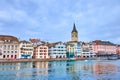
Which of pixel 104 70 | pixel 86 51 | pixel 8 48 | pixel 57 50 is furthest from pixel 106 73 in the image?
pixel 86 51

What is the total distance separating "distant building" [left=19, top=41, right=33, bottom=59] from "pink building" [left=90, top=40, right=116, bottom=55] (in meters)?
48.0

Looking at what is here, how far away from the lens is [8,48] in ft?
291

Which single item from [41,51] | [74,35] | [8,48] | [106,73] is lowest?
[106,73]

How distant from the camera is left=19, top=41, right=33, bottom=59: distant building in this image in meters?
94.5

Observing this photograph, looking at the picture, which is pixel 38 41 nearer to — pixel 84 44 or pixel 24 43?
pixel 24 43

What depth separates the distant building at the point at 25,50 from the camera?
9454 cm

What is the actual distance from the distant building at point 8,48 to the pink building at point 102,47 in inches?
2239

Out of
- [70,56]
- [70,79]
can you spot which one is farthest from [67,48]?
[70,79]

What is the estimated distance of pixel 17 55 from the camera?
91.4 meters

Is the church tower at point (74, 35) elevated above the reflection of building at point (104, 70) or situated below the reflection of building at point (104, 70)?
above

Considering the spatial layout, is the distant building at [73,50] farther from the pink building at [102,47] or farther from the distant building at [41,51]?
the distant building at [41,51]

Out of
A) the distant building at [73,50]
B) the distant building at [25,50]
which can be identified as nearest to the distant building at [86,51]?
the distant building at [73,50]

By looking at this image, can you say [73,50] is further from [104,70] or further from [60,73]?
[60,73]

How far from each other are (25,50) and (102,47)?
203ft
